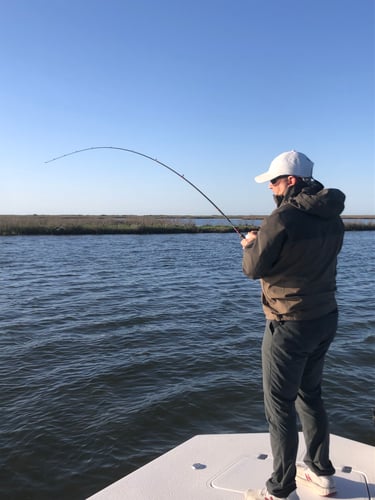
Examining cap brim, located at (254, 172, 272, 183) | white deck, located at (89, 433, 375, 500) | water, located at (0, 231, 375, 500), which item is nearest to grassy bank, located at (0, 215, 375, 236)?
water, located at (0, 231, 375, 500)

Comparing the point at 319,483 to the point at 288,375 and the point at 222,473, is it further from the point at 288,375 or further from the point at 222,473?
the point at 288,375

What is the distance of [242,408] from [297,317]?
3.63m

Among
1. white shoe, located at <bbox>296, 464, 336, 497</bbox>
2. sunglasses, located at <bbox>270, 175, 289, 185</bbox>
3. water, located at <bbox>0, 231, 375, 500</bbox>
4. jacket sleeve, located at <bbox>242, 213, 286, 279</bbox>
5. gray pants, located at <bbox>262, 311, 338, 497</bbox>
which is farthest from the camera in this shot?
water, located at <bbox>0, 231, 375, 500</bbox>

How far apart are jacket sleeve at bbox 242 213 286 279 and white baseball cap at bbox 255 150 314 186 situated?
0.37 metres

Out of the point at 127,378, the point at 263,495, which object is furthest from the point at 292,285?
the point at 127,378

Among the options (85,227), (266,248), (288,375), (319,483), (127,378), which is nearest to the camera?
(266,248)

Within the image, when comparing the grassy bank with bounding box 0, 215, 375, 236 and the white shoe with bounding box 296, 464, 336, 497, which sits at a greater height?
the grassy bank with bounding box 0, 215, 375, 236

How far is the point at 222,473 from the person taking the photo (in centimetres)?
347

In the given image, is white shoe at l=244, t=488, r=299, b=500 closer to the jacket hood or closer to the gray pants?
the gray pants

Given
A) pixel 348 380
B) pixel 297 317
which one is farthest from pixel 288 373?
pixel 348 380

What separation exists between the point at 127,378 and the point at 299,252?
4944mm

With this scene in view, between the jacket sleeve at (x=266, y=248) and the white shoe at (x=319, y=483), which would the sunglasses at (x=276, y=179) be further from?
the white shoe at (x=319, y=483)

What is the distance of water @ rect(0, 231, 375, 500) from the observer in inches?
193

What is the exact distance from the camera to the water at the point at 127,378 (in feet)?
16.1
